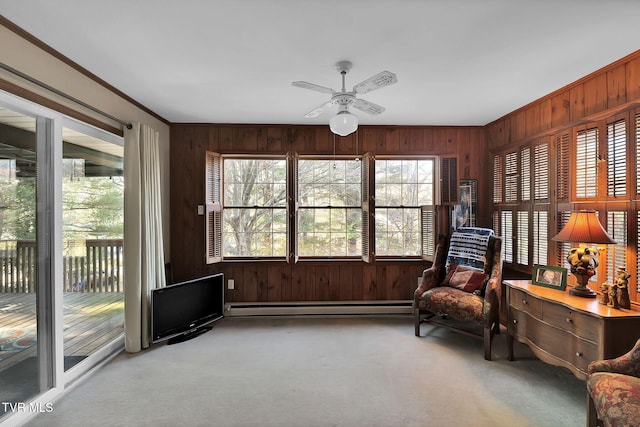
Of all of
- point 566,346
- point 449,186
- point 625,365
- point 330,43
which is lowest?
point 566,346

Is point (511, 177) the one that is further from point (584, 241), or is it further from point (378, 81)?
point (378, 81)

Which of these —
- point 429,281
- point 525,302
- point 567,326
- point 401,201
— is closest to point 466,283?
point 429,281

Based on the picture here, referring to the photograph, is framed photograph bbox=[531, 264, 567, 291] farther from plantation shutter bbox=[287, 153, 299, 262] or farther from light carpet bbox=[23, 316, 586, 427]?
plantation shutter bbox=[287, 153, 299, 262]

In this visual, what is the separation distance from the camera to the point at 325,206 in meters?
4.12

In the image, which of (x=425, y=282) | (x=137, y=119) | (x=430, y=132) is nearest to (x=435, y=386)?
(x=425, y=282)

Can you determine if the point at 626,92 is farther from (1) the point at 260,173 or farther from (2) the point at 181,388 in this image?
(2) the point at 181,388

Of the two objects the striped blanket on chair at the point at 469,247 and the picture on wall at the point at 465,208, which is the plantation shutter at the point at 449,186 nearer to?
the picture on wall at the point at 465,208

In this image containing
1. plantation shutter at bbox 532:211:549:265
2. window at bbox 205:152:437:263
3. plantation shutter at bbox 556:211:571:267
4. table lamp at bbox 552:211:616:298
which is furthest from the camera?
window at bbox 205:152:437:263

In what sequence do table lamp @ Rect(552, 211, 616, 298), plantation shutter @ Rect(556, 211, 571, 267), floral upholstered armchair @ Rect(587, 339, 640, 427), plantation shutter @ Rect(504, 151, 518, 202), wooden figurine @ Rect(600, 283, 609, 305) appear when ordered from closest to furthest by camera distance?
1. floral upholstered armchair @ Rect(587, 339, 640, 427)
2. wooden figurine @ Rect(600, 283, 609, 305)
3. table lamp @ Rect(552, 211, 616, 298)
4. plantation shutter @ Rect(556, 211, 571, 267)
5. plantation shutter @ Rect(504, 151, 518, 202)

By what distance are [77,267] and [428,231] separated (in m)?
3.84

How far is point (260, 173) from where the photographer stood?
4094 mm

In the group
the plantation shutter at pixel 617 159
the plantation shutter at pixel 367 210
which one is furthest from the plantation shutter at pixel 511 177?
the plantation shutter at pixel 367 210

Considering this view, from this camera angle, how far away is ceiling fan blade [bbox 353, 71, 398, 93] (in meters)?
1.89

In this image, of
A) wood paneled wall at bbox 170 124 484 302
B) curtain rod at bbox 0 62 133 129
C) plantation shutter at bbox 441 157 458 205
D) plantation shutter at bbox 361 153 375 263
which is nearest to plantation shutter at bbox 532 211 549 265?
wood paneled wall at bbox 170 124 484 302
